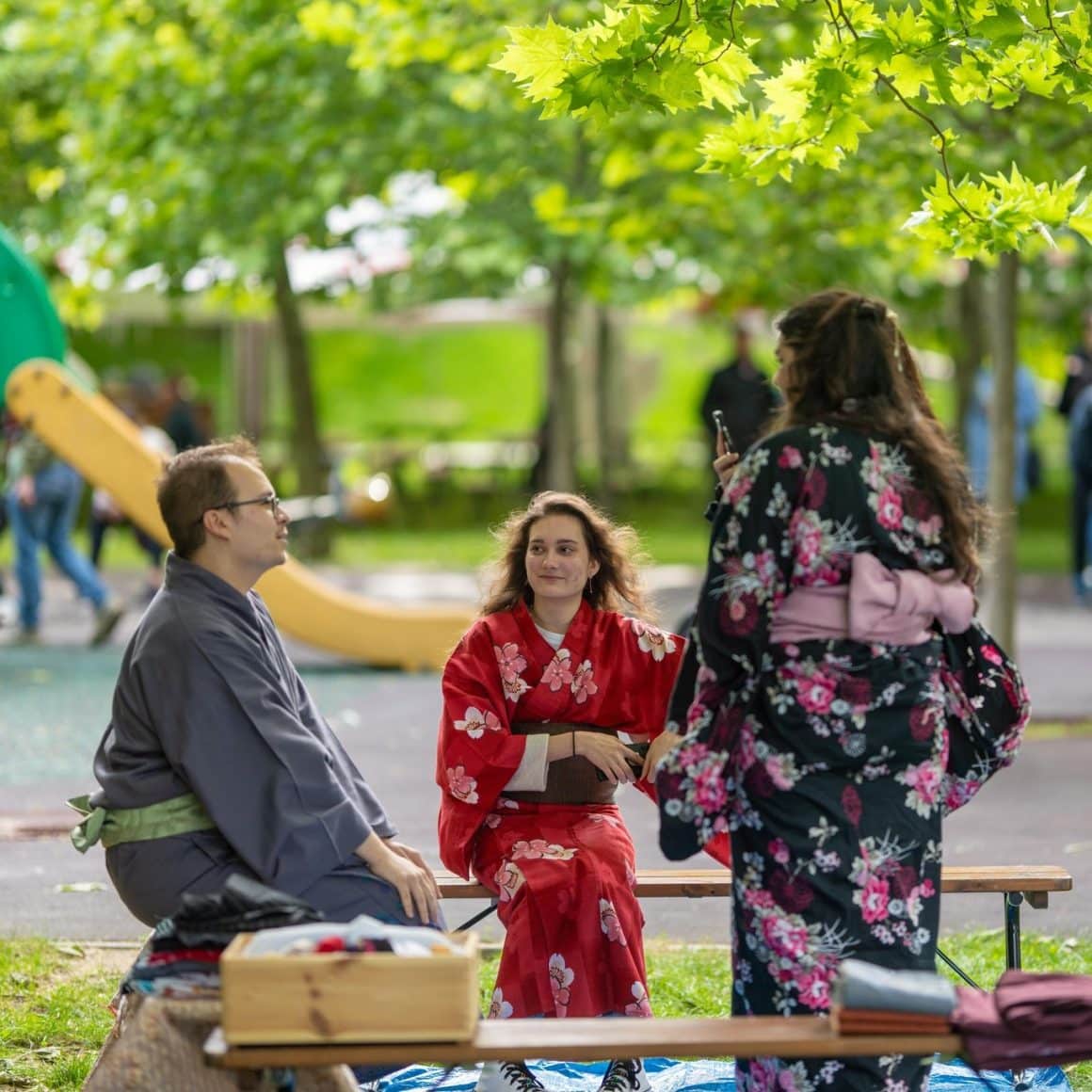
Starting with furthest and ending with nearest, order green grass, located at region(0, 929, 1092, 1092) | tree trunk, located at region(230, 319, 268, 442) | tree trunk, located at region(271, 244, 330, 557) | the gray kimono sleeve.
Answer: tree trunk, located at region(230, 319, 268, 442)
tree trunk, located at region(271, 244, 330, 557)
green grass, located at region(0, 929, 1092, 1092)
the gray kimono sleeve

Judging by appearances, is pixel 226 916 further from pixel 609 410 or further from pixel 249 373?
pixel 249 373

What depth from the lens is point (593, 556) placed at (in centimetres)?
515

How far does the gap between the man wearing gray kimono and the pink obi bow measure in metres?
1.08

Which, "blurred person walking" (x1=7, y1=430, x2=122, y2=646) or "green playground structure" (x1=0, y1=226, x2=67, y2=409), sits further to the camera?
"blurred person walking" (x1=7, y1=430, x2=122, y2=646)

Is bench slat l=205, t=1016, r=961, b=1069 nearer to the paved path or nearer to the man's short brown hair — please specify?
the man's short brown hair

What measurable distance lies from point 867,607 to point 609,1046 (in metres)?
0.95

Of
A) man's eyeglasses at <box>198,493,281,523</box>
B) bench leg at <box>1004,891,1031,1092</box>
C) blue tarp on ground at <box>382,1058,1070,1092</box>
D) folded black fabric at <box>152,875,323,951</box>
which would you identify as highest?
man's eyeglasses at <box>198,493,281,523</box>

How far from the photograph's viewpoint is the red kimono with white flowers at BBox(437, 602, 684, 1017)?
4.73 m

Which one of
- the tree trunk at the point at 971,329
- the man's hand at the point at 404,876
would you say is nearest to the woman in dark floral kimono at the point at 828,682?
the man's hand at the point at 404,876

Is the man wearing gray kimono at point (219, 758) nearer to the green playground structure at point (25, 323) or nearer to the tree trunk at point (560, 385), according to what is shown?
the green playground structure at point (25, 323)

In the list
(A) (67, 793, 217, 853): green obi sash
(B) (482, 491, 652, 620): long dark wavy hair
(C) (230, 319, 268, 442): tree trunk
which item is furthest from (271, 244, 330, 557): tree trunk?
(A) (67, 793, 217, 853): green obi sash

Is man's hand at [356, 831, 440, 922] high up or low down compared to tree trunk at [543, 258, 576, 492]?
down

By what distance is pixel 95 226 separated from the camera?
1537 centimetres

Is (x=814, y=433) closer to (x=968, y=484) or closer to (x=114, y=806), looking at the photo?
(x=968, y=484)
